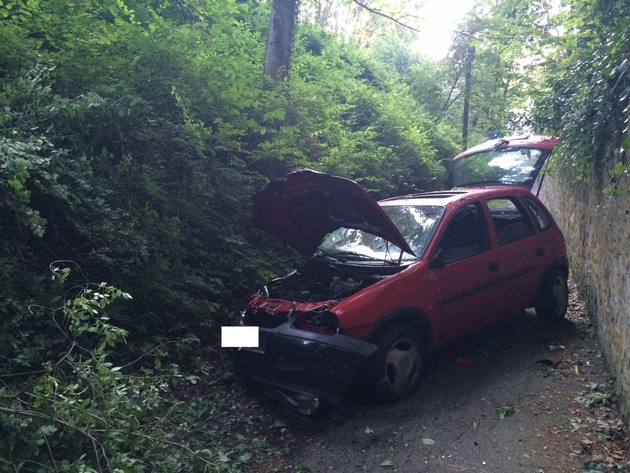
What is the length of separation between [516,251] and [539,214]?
89 centimetres

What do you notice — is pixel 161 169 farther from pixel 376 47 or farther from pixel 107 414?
pixel 376 47

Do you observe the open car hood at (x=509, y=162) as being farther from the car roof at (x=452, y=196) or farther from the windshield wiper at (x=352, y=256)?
the windshield wiper at (x=352, y=256)

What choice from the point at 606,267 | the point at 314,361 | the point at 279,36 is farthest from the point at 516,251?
the point at 279,36

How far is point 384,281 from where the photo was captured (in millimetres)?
4371

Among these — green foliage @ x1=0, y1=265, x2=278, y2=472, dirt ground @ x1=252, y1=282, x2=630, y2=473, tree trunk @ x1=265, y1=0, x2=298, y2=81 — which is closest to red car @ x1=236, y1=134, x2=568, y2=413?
dirt ground @ x1=252, y1=282, x2=630, y2=473

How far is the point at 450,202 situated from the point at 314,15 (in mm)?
16406

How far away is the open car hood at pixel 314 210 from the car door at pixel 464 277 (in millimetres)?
511

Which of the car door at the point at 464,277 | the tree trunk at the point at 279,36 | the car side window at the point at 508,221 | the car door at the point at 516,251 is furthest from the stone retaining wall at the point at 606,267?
the tree trunk at the point at 279,36

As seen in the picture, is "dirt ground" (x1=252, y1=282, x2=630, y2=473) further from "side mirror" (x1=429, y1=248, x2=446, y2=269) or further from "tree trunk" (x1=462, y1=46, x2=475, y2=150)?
"tree trunk" (x1=462, y1=46, x2=475, y2=150)

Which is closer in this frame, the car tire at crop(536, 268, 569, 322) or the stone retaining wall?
the stone retaining wall

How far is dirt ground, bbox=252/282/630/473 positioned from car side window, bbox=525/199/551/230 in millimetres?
1582

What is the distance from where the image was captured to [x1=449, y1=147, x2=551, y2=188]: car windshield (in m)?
8.45

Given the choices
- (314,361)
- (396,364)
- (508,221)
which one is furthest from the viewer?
(508,221)

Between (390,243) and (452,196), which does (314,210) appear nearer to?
(390,243)
